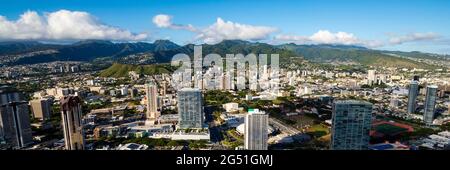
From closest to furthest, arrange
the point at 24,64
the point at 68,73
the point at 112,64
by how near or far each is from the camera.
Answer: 1. the point at 24,64
2. the point at 68,73
3. the point at 112,64

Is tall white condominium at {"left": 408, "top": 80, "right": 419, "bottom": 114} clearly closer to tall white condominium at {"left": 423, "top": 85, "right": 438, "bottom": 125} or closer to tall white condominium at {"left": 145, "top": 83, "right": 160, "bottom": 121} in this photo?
tall white condominium at {"left": 423, "top": 85, "right": 438, "bottom": 125}

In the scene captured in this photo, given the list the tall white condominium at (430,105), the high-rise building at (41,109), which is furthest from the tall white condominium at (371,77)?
the high-rise building at (41,109)

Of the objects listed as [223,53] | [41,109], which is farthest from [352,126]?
[41,109]

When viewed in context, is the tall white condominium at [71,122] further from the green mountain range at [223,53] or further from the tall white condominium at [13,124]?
the tall white condominium at [13,124]

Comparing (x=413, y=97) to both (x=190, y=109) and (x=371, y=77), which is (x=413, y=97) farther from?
(x=190, y=109)

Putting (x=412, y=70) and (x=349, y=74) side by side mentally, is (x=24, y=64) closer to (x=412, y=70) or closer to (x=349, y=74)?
(x=349, y=74)
